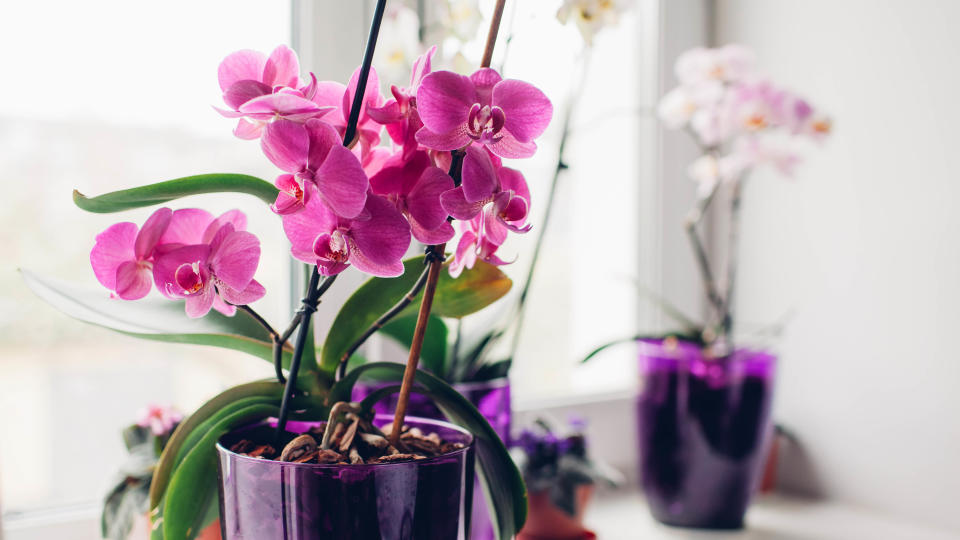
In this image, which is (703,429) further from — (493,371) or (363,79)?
(363,79)

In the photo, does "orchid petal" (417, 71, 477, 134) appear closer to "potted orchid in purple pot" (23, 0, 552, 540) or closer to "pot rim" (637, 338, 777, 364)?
"potted orchid in purple pot" (23, 0, 552, 540)

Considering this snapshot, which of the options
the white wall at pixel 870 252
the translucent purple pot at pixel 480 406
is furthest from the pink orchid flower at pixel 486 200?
the white wall at pixel 870 252

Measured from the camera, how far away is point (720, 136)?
992 mm

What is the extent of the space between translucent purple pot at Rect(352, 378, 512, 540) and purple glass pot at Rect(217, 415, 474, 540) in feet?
0.66

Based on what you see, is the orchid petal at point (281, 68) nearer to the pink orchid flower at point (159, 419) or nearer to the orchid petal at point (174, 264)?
the orchid petal at point (174, 264)

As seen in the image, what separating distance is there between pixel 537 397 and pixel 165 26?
685 mm

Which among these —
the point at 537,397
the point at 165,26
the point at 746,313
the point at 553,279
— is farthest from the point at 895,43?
the point at 165,26

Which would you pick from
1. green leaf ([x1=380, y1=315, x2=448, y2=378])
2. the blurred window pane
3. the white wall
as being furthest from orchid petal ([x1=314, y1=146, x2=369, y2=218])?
the white wall

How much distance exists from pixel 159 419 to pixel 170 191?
292 millimetres

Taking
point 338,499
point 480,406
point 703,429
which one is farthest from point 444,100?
point 703,429

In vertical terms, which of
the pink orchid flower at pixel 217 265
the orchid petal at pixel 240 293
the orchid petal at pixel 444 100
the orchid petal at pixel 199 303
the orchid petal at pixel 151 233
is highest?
the orchid petal at pixel 444 100

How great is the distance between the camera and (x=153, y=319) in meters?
0.52

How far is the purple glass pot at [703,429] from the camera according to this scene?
0.93m

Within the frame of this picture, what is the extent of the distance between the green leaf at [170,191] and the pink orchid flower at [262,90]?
0.03 m
